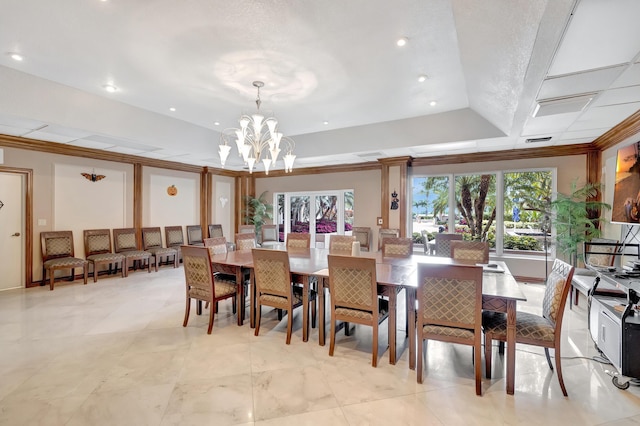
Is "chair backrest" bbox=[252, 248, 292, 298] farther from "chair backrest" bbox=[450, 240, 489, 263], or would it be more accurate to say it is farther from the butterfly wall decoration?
the butterfly wall decoration

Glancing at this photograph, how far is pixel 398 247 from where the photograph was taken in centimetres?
458

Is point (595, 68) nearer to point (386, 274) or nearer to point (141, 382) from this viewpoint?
point (386, 274)

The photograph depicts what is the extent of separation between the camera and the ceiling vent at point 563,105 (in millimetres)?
3055

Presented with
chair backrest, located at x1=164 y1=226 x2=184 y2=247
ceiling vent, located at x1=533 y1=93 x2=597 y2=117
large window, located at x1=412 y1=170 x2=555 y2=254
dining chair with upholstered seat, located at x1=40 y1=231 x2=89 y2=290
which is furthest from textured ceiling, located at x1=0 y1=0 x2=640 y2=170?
chair backrest, located at x1=164 y1=226 x2=184 y2=247

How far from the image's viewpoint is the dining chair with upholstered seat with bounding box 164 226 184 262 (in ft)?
24.0

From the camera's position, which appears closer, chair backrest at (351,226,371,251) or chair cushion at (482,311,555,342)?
chair cushion at (482,311,555,342)

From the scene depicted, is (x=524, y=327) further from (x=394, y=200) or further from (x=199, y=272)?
(x=394, y=200)

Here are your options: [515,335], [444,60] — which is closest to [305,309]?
[515,335]

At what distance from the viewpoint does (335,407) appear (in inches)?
85.5

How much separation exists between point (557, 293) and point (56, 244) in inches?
294

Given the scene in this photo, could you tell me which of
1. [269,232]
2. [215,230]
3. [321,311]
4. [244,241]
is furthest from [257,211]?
[321,311]

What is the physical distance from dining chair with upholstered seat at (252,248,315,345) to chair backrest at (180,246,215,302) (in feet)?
1.78

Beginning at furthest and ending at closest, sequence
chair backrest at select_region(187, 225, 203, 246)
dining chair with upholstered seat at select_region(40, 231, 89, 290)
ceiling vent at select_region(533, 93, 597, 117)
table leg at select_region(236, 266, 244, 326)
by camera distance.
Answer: chair backrest at select_region(187, 225, 203, 246) → dining chair with upholstered seat at select_region(40, 231, 89, 290) → table leg at select_region(236, 266, 244, 326) → ceiling vent at select_region(533, 93, 597, 117)

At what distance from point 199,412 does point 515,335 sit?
2428 mm
